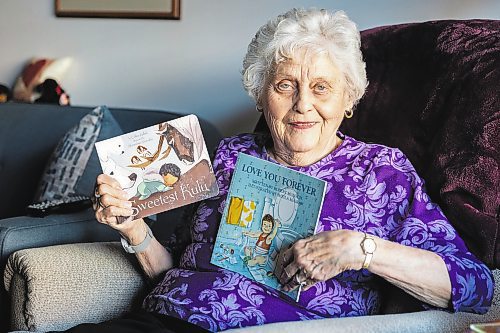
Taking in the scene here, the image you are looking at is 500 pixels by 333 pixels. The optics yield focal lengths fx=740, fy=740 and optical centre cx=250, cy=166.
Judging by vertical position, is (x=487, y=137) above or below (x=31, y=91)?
above

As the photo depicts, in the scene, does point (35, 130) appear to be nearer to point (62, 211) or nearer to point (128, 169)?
point (62, 211)

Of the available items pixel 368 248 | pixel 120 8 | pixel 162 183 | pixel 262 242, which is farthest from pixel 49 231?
pixel 120 8

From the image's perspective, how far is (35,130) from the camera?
2.48m

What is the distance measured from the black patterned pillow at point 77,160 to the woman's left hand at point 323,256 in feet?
3.26

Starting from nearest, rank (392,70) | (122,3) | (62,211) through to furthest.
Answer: (392,70) → (62,211) → (122,3)

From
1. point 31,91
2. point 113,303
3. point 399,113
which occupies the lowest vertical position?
point 113,303

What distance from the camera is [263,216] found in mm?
1396

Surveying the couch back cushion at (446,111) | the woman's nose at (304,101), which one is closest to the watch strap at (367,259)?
the couch back cushion at (446,111)

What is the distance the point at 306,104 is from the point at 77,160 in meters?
0.96

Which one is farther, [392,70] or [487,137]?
[392,70]

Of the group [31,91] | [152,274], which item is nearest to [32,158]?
[31,91]

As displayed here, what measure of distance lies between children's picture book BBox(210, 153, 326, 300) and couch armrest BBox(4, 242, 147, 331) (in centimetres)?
22

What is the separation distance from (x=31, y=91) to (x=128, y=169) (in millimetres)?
1477

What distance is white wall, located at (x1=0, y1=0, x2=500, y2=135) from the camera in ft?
7.66
